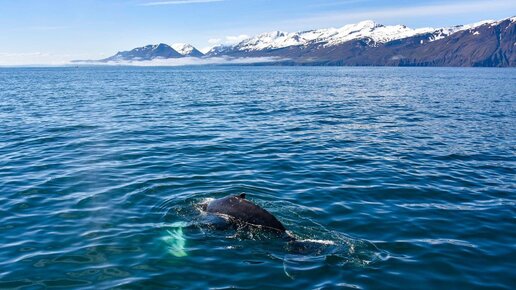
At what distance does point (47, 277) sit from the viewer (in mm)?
11797

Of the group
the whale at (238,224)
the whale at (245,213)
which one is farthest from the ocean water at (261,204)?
the whale at (245,213)

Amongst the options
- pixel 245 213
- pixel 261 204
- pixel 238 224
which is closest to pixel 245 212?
pixel 245 213

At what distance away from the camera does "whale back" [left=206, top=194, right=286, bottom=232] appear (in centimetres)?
1449

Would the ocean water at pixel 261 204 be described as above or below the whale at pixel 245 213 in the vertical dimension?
below

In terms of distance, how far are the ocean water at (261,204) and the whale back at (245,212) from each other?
2.04 feet

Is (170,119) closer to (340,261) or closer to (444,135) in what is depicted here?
(444,135)

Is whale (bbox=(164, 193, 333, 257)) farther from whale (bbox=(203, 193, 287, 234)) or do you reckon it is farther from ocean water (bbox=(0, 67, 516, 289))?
ocean water (bbox=(0, 67, 516, 289))

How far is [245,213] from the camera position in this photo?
1488 centimetres

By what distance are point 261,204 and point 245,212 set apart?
2.98 metres

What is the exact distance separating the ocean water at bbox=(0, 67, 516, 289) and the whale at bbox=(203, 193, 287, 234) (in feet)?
1.84

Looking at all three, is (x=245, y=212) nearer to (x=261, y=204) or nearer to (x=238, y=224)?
(x=238, y=224)

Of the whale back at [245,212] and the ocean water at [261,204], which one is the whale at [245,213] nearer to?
the whale back at [245,212]

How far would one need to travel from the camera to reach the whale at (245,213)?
47.5 feet

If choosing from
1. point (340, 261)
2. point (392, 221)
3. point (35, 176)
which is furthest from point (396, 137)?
point (35, 176)
